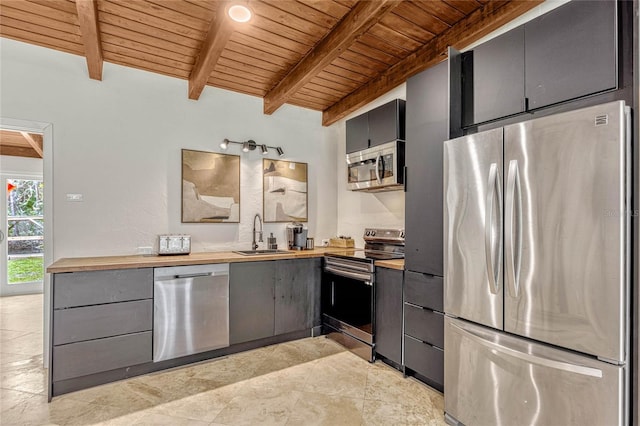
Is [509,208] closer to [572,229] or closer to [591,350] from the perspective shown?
[572,229]

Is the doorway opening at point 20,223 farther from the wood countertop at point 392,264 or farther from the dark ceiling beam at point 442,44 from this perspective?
the wood countertop at point 392,264

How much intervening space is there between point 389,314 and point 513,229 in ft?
4.59

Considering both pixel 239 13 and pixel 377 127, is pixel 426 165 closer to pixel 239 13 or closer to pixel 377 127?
pixel 377 127

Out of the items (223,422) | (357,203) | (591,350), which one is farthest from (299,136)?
(591,350)

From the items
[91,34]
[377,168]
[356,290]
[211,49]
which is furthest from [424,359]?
[91,34]

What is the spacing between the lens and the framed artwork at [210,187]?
3.45 meters

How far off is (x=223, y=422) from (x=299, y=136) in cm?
329

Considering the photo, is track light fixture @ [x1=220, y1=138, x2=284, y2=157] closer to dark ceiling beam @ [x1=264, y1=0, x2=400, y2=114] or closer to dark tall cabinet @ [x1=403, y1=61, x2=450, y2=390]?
dark ceiling beam @ [x1=264, y1=0, x2=400, y2=114]

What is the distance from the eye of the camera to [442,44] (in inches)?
108

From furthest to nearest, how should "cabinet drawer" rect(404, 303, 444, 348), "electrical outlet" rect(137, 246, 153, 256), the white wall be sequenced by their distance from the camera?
"electrical outlet" rect(137, 246, 153, 256) < the white wall < "cabinet drawer" rect(404, 303, 444, 348)

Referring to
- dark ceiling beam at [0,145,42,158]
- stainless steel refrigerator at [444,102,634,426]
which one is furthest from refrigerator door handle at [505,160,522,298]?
dark ceiling beam at [0,145,42,158]

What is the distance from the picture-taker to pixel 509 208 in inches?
69.2

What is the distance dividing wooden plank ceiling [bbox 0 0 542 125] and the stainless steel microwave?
28.2 inches

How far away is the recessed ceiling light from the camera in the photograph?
2156 millimetres
